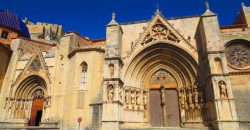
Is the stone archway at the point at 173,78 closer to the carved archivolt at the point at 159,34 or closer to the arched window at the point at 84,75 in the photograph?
the carved archivolt at the point at 159,34

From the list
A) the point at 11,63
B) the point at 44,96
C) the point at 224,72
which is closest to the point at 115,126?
the point at 224,72

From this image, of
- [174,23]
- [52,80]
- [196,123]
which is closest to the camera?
[196,123]

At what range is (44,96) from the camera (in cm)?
1625

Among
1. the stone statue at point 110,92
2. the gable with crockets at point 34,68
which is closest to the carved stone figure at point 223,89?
the stone statue at point 110,92

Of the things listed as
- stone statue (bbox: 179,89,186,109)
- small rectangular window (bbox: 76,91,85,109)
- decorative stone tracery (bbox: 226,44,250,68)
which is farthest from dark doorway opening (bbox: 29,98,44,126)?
decorative stone tracery (bbox: 226,44,250,68)

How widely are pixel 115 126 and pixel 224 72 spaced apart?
613 cm

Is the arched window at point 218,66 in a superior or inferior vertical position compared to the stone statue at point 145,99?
superior

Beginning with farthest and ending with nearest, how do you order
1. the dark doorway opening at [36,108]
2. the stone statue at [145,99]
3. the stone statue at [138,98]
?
the dark doorway opening at [36,108]
the stone statue at [145,99]
the stone statue at [138,98]

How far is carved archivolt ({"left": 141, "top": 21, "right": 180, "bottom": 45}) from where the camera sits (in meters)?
12.3

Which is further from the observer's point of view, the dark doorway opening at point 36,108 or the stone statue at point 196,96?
the dark doorway opening at point 36,108

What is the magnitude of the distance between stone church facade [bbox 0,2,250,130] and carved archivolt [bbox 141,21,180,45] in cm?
3

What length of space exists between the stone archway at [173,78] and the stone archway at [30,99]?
8.36 metres

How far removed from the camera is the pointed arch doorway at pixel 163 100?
11.7 meters

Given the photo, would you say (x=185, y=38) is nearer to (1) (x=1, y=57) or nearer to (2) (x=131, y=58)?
(2) (x=131, y=58)
